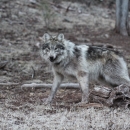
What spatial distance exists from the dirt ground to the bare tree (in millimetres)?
365

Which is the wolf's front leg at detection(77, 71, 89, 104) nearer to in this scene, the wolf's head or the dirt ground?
the dirt ground

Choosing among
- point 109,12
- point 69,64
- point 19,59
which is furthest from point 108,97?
point 109,12

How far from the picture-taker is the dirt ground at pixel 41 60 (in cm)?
626

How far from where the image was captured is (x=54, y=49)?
788 cm

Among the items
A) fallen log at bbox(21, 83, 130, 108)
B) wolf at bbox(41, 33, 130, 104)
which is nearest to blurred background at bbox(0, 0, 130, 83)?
wolf at bbox(41, 33, 130, 104)

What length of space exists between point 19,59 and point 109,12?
35.4ft

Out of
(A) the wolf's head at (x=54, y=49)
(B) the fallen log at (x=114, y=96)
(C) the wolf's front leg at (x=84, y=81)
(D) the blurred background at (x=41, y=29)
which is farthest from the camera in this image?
(D) the blurred background at (x=41, y=29)

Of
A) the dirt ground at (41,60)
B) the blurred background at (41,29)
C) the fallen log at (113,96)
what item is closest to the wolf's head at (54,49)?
the dirt ground at (41,60)

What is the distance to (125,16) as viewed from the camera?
17.4 metres

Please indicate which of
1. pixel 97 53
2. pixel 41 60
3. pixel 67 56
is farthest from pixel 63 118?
pixel 41 60

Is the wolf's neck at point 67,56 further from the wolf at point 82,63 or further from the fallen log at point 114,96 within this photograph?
the fallen log at point 114,96

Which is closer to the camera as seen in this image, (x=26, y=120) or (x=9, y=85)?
(x=26, y=120)

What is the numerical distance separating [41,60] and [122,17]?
5.88 meters

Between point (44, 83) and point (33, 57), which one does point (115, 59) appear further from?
point (33, 57)
